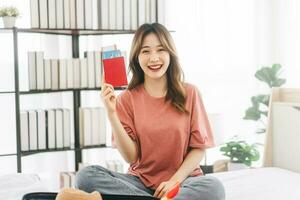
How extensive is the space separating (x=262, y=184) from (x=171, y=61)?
72 cm

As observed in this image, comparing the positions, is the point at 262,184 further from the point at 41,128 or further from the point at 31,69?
the point at 31,69

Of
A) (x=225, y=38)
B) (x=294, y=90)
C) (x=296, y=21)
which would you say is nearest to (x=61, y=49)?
(x=225, y=38)

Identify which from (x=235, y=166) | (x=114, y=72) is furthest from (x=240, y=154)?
(x=114, y=72)

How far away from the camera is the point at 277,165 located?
8.56 feet

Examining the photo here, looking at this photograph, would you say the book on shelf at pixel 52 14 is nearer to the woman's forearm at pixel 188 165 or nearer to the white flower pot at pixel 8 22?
the white flower pot at pixel 8 22

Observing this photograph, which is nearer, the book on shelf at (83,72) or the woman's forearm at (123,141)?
the woman's forearm at (123,141)

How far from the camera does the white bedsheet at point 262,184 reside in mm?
1830

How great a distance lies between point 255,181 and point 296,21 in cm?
166

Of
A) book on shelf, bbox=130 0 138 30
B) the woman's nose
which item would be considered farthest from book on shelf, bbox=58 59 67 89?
the woman's nose

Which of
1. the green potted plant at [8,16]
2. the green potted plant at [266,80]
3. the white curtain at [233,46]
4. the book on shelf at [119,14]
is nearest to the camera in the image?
the green potted plant at [8,16]

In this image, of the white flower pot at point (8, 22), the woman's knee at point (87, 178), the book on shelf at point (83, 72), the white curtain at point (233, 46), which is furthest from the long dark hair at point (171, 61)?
the white curtain at point (233, 46)

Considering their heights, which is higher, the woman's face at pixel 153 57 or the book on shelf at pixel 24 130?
the woman's face at pixel 153 57

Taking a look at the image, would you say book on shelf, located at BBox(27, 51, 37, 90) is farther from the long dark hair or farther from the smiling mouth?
the smiling mouth

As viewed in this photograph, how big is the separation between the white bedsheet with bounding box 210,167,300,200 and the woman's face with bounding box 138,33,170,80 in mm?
595
